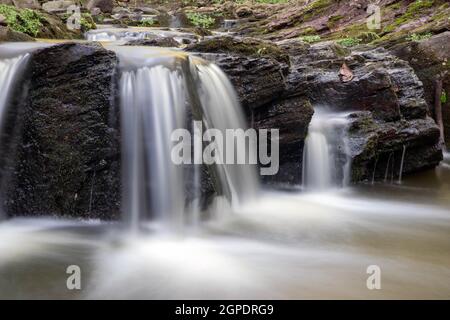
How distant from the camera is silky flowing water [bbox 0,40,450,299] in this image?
3832mm

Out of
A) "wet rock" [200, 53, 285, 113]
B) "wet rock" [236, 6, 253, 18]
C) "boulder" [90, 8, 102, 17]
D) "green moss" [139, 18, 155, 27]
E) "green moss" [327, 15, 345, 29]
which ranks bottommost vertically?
"wet rock" [200, 53, 285, 113]

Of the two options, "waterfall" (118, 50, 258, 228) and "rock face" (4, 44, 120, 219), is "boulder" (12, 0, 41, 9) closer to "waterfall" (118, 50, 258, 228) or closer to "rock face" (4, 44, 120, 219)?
"waterfall" (118, 50, 258, 228)

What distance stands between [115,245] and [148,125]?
5.50 ft

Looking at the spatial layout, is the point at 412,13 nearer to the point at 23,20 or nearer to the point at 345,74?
the point at 345,74

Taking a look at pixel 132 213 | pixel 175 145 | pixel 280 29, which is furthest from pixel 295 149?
pixel 280 29

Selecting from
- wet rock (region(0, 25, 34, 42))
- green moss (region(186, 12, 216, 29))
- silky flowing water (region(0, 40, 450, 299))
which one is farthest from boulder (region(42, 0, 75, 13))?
silky flowing water (region(0, 40, 450, 299))

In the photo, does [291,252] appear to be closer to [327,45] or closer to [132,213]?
[132,213]

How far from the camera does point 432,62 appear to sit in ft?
34.0

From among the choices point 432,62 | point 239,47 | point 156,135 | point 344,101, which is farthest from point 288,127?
point 432,62

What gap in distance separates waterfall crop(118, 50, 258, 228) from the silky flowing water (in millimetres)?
19

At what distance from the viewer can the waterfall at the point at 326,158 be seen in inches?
304

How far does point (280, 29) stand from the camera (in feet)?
66.2

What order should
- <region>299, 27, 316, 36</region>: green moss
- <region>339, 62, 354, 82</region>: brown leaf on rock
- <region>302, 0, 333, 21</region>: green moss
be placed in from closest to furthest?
<region>339, 62, 354, 82</region>: brown leaf on rock, <region>299, 27, 316, 36</region>: green moss, <region>302, 0, 333, 21</region>: green moss
